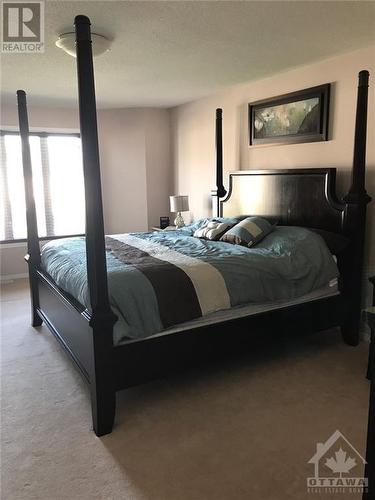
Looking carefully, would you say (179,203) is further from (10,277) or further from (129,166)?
(10,277)

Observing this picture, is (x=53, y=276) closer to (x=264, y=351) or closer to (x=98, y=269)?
(x=98, y=269)

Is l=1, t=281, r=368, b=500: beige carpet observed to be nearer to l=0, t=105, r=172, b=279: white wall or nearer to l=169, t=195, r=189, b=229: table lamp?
l=169, t=195, r=189, b=229: table lamp

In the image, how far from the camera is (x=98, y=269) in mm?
1987

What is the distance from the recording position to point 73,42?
261cm

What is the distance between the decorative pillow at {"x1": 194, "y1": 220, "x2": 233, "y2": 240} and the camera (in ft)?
11.7

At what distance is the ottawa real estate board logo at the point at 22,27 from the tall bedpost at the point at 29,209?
444 mm

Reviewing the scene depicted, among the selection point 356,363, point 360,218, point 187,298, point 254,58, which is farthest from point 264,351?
point 254,58

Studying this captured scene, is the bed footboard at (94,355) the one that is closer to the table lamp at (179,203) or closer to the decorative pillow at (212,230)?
the decorative pillow at (212,230)

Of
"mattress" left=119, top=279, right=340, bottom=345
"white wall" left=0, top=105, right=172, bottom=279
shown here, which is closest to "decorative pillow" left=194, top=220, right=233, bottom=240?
"mattress" left=119, top=279, right=340, bottom=345

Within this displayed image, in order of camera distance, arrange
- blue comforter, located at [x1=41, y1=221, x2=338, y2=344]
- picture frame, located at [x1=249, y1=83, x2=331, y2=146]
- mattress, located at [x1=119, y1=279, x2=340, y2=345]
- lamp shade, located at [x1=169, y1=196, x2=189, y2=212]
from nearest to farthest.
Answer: blue comforter, located at [x1=41, y1=221, x2=338, y2=344] → mattress, located at [x1=119, y1=279, x2=340, y2=345] → picture frame, located at [x1=249, y1=83, x2=331, y2=146] → lamp shade, located at [x1=169, y1=196, x2=189, y2=212]

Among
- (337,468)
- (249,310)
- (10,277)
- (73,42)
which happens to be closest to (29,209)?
(73,42)

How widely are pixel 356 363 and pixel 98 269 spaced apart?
2.05m

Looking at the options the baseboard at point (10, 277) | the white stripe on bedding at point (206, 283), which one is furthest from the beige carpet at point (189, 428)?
the baseboard at point (10, 277)

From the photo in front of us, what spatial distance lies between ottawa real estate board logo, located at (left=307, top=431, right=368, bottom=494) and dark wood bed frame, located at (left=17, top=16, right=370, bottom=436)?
32.8 inches
